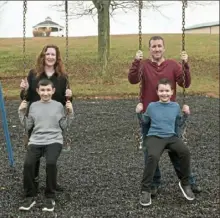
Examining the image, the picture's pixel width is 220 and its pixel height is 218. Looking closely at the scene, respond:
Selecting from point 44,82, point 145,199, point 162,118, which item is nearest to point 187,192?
point 145,199

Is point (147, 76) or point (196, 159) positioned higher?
point (147, 76)

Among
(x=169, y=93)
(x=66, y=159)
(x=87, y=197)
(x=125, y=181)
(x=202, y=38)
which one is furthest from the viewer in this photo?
(x=202, y=38)

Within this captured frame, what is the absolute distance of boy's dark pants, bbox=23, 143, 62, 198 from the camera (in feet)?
15.1

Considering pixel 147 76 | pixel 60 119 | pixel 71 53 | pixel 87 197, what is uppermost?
pixel 71 53

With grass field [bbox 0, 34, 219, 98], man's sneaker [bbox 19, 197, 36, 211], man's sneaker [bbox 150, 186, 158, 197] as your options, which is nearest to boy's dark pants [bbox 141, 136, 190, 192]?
man's sneaker [bbox 150, 186, 158, 197]

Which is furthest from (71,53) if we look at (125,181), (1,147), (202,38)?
(125,181)

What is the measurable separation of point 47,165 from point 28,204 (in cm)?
46

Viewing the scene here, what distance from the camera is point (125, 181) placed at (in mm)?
5762

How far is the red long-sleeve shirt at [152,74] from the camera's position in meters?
4.75

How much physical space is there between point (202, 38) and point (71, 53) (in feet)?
41.2

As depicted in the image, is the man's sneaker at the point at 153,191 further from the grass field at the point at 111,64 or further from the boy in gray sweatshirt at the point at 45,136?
the grass field at the point at 111,64

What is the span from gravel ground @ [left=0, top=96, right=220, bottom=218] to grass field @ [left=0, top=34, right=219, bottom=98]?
2469 millimetres

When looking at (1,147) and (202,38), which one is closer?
(1,147)

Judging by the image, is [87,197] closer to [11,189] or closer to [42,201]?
[42,201]
